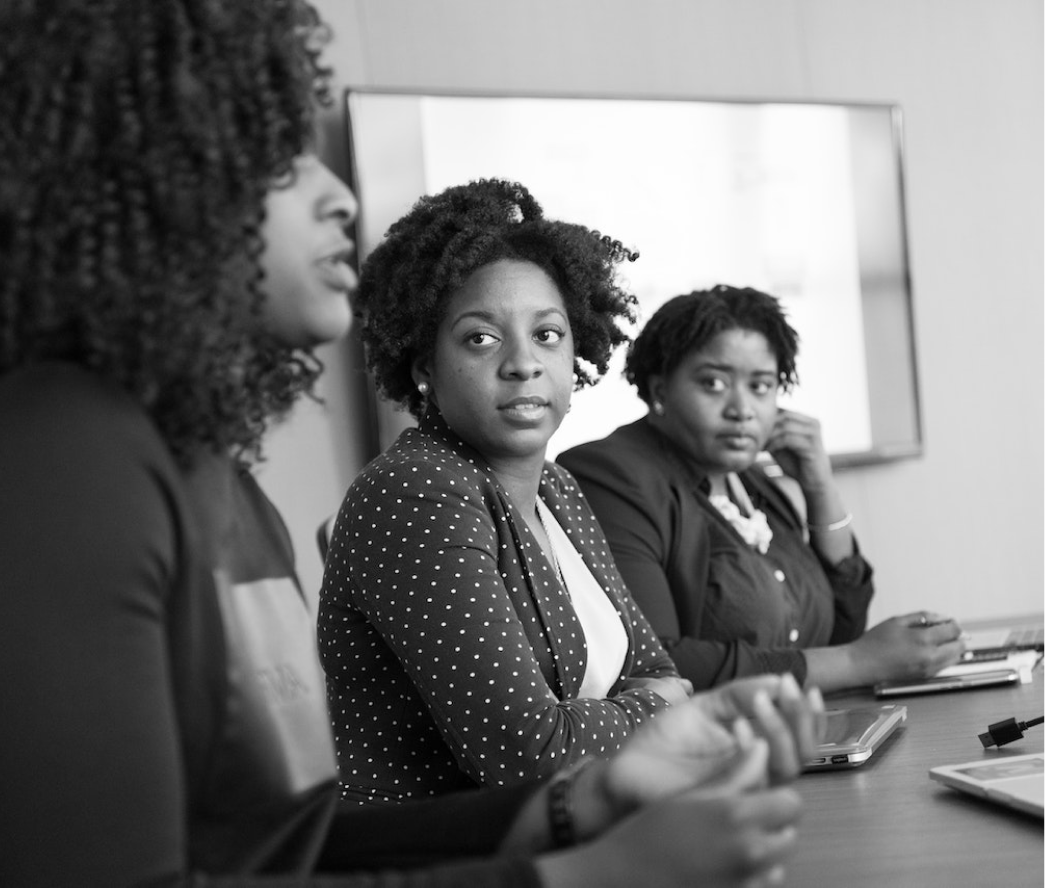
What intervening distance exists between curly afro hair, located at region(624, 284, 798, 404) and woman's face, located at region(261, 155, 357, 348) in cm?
165

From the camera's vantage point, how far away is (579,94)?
10.9 ft

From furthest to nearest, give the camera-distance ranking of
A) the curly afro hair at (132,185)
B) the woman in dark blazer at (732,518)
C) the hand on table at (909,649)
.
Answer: the woman in dark blazer at (732,518) < the hand on table at (909,649) < the curly afro hair at (132,185)

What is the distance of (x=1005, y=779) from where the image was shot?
3.75ft

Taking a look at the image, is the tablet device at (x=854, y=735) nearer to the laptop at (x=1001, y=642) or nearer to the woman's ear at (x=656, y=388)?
the laptop at (x=1001, y=642)

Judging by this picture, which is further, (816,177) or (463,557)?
(816,177)

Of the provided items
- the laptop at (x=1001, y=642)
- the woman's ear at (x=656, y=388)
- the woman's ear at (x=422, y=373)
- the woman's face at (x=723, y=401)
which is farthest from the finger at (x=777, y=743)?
the woman's ear at (x=656, y=388)

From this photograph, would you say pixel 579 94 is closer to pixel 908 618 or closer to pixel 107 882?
pixel 908 618

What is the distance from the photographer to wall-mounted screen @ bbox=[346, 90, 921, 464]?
3104 mm

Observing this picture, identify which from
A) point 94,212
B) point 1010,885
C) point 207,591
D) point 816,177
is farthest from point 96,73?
point 816,177

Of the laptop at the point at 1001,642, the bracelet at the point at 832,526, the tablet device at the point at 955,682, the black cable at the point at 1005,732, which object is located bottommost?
the laptop at the point at 1001,642

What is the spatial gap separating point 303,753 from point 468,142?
245 centimetres

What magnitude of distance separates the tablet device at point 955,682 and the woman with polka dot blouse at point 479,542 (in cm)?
34

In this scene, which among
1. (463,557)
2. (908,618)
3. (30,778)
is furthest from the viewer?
(908,618)

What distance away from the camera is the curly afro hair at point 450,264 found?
71.1 inches
